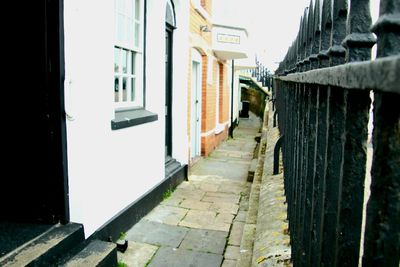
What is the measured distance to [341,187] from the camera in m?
1.06

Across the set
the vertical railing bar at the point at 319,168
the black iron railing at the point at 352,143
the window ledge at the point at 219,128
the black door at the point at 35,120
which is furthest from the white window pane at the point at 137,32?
the window ledge at the point at 219,128

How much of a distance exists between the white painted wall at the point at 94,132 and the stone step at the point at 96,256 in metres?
0.19

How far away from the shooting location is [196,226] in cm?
502

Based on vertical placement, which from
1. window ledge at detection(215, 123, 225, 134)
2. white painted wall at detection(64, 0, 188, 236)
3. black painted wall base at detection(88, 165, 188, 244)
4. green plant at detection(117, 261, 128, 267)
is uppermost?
white painted wall at detection(64, 0, 188, 236)

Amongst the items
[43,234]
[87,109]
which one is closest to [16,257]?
[43,234]

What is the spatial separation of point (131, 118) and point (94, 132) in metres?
0.95

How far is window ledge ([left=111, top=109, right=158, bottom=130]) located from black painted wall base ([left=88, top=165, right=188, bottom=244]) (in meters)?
0.99

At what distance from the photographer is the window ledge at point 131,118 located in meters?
4.20

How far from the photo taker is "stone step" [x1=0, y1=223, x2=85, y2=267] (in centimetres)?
278

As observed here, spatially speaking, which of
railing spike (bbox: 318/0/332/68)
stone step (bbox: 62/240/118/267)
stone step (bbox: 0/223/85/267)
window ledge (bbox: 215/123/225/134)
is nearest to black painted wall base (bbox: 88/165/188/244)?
stone step (bbox: 62/240/118/267)

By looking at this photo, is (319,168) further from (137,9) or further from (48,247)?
(137,9)

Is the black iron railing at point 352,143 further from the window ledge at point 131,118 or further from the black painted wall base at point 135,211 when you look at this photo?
the window ledge at point 131,118

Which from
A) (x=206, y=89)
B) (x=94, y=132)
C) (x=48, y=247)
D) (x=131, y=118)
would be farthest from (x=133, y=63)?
(x=206, y=89)

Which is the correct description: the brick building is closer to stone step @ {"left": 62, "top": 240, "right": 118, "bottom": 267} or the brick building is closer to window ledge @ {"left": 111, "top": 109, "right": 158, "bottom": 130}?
window ledge @ {"left": 111, "top": 109, "right": 158, "bottom": 130}
